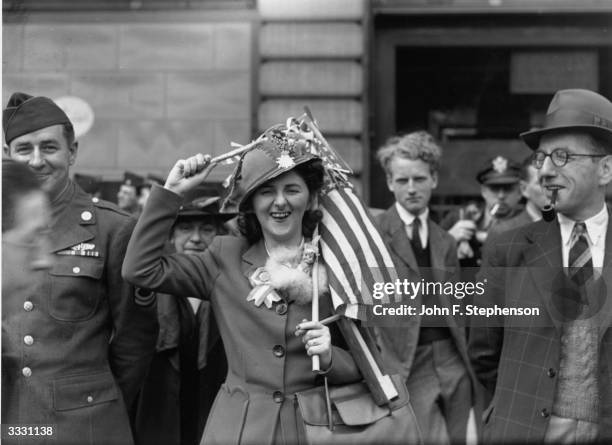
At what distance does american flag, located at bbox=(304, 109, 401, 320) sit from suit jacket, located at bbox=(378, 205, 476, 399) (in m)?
0.40

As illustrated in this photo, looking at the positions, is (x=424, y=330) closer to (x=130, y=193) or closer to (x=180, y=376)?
(x=180, y=376)

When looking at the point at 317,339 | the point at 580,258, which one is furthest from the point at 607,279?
the point at 317,339

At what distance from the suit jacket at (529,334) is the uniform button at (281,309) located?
958mm

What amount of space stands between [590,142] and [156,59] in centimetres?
426

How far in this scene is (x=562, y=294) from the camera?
4008mm

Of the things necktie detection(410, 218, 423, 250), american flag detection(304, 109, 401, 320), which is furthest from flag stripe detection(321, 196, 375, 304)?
necktie detection(410, 218, 423, 250)

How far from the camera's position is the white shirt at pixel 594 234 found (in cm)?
400

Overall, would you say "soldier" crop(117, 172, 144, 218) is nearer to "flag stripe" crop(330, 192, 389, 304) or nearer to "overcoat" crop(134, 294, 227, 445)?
"overcoat" crop(134, 294, 227, 445)

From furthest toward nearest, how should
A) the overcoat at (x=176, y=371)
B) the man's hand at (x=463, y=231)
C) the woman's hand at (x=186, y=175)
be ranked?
the man's hand at (x=463, y=231), the overcoat at (x=176, y=371), the woman's hand at (x=186, y=175)

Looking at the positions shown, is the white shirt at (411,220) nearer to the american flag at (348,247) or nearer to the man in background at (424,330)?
the man in background at (424,330)

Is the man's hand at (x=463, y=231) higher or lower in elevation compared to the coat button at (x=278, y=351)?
higher

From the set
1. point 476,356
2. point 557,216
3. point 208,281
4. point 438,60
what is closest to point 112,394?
point 208,281

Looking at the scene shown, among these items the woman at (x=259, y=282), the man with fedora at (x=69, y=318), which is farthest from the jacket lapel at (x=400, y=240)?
the man with fedora at (x=69, y=318)

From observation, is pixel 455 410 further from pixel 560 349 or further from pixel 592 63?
pixel 592 63
